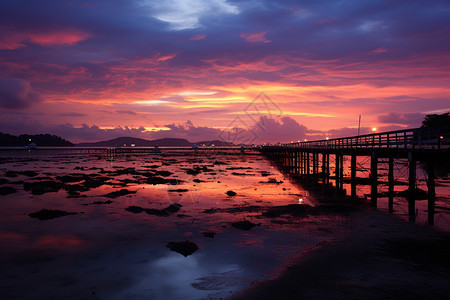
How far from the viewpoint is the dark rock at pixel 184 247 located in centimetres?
1224

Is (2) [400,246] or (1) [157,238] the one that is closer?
(2) [400,246]

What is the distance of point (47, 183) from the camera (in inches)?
1244

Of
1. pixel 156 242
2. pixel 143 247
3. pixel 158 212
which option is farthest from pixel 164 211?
pixel 143 247

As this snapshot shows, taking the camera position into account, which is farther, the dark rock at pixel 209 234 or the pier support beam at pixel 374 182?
the pier support beam at pixel 374 182

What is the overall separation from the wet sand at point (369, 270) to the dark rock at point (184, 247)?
3778mm

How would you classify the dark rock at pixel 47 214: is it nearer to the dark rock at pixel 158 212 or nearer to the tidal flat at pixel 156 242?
the tidal flat at pixel 156 242

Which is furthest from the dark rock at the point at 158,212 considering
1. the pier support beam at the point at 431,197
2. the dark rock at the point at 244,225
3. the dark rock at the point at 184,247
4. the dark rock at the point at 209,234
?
the pier support beam at the point at 431,197

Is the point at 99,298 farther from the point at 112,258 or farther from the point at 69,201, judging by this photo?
the point at 69,201

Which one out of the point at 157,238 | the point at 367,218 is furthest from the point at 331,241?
the point at 157,238

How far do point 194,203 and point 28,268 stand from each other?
1248 centimetres

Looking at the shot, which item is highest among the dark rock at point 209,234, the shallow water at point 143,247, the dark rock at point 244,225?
the dark rock at point 244,225

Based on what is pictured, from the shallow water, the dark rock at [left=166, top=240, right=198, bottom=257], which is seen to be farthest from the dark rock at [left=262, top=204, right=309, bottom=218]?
the dark rock at [left=166, top=240, right=198, bottom=257]

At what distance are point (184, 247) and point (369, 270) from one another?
676cm

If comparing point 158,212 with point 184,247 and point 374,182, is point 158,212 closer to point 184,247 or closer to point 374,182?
point 184,247
